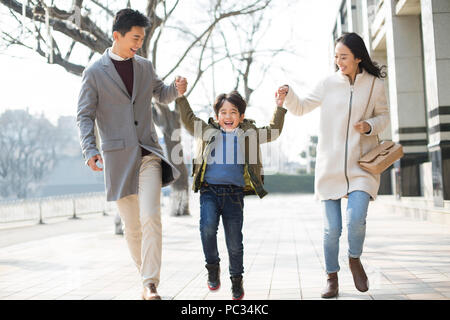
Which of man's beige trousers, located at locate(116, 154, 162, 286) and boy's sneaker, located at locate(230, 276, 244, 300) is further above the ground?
man's beige trousers, located at locate(116, 154, 162, 286)

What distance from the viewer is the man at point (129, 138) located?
4.14 meters

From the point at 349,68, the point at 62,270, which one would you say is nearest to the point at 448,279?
the point at 349,68

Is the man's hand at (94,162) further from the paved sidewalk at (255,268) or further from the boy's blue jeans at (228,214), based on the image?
the paved sidewalk at (255,268)

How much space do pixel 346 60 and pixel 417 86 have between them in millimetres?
11861

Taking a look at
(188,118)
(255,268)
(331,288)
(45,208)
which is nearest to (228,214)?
(188,118)

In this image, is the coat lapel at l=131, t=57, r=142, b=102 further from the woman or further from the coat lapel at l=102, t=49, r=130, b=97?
the woman

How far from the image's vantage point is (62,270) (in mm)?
6801

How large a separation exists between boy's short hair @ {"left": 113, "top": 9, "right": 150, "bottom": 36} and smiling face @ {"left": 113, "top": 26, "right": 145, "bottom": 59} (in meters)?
→ 0.03

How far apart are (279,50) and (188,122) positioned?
1550 cm

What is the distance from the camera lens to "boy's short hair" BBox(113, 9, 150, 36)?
4.21 metres

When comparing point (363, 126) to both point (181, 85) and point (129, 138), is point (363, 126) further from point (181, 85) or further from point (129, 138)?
point (129, 138)

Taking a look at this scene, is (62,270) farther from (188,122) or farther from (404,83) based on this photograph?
(404,83)

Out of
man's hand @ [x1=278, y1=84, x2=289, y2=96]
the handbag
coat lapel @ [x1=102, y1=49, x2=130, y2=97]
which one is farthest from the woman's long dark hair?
coat lapel @ [x1=102, y1=49, x2=130, y2=97]

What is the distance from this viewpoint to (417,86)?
15.3 metres
